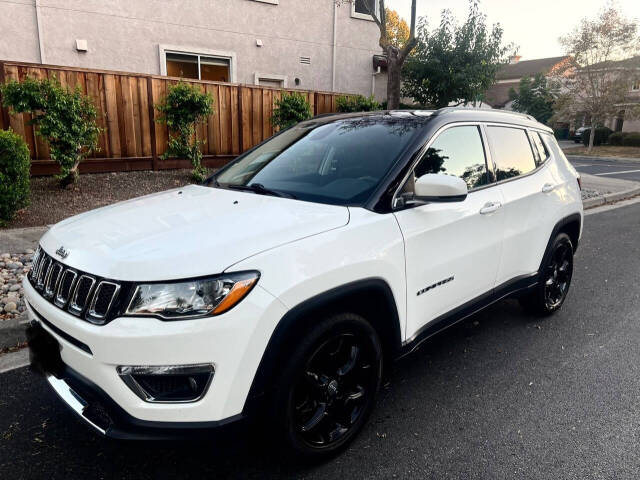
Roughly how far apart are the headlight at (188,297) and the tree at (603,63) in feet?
107

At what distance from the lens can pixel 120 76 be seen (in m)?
8.97

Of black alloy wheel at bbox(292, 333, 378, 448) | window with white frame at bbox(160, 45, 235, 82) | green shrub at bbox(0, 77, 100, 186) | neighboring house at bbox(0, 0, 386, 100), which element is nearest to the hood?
black alloy wheel at bbox(292, 333, 378, 448)

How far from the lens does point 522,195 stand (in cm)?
357

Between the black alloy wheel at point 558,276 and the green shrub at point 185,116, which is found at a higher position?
the green shrub at point 185,116

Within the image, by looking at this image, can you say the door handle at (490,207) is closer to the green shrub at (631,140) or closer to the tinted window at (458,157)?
the tinted window at (458,157)

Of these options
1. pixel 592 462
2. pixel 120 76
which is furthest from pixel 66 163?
pixel 592 462

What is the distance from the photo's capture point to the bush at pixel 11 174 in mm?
6031

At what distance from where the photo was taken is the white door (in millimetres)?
2650

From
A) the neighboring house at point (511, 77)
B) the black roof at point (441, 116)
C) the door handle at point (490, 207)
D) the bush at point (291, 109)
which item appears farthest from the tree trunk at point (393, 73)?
the neighboring house at point (511, 77)

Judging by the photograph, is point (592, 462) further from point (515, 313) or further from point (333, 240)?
point (515, 313)

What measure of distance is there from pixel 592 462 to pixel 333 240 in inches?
68.0

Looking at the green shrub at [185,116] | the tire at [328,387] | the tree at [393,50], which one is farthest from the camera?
the tree at [393,50]

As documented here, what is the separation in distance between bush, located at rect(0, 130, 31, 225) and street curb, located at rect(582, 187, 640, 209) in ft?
33.3

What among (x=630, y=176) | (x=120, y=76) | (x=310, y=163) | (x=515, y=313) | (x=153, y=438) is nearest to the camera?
(x=153, y=438)
